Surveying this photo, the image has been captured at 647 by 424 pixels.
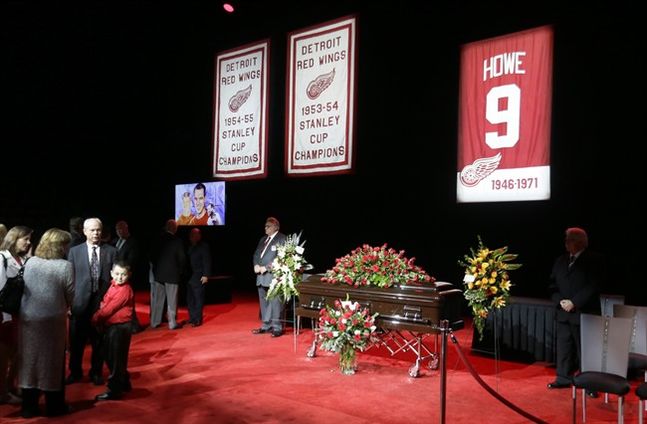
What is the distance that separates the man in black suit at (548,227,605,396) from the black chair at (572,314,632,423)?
3.31 feet

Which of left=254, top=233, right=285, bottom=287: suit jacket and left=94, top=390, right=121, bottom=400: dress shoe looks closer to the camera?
left=94, top=390, right=121, bottom=400: dress shoe

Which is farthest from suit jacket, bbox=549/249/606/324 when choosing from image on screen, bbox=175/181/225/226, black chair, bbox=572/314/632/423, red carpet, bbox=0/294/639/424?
image on screen, bbox=175/181/225/226

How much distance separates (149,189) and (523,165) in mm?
9415

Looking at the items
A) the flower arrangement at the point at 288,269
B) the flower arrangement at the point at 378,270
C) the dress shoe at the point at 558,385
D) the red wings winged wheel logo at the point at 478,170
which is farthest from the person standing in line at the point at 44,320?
the red wings winged wheel logo at the point at 478,170

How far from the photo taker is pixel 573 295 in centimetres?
482

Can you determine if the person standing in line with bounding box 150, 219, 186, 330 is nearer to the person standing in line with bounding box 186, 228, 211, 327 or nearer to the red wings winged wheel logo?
the person standing in line with bounding box 186, 228, 211, 327

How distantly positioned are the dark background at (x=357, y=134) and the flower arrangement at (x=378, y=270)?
3.53 m

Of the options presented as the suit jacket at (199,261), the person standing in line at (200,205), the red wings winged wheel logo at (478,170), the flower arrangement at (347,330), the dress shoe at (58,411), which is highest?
the red wings winged wheel logo at (478,170)

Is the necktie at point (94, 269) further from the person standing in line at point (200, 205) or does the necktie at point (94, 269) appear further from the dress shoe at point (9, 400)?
the person standing in line at point (200, 205)

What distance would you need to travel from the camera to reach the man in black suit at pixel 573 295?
474 centimetres

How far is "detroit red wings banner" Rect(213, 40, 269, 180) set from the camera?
9.36m

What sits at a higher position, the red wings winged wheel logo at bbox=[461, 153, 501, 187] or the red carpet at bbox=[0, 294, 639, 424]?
the red wings winged wheel logo at bbox=[461, 153, 501, 187]

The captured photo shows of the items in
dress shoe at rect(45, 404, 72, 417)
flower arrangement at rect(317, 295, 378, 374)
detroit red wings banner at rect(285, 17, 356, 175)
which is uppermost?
detroit red wings banner at rect(285, 17, 356, 175)

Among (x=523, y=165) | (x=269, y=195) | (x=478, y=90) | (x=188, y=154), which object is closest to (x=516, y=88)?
(x=478, y=90)
